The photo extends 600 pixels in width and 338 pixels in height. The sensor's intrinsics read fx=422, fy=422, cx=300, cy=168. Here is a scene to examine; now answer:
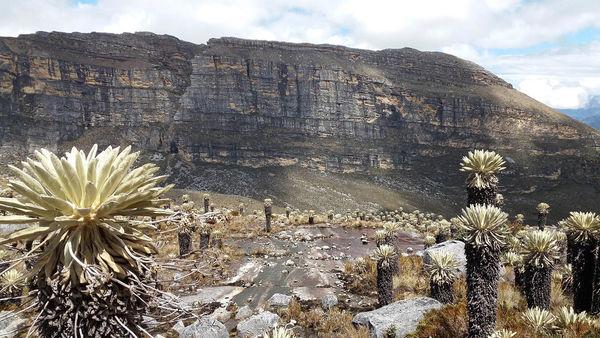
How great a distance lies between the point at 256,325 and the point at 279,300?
2310 millimetres

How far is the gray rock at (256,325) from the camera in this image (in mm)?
10719

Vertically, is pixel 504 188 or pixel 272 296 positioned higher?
pixel 272 296

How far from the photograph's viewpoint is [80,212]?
271 centimetres

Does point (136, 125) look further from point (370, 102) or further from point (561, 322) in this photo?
point (561, 322)

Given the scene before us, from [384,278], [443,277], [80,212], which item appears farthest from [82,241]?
[384,278]

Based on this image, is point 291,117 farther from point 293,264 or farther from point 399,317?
point 399,317

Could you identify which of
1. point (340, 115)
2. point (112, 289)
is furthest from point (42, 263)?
point (340, 115)

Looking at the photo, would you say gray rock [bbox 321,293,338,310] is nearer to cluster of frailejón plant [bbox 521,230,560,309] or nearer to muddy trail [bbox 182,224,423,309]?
muddy trail [bbox 182,224,423,309]

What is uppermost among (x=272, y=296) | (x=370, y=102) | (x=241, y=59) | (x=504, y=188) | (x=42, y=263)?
(x=241, y=59)

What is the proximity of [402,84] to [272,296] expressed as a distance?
111 metres

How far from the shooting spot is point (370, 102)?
115938 mm

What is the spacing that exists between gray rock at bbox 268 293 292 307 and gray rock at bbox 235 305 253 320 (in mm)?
822

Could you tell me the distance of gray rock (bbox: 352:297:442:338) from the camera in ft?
32.0

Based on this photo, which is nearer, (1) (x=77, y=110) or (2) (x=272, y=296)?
(2) (x=272, y=296)
